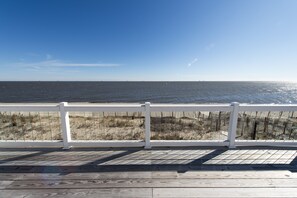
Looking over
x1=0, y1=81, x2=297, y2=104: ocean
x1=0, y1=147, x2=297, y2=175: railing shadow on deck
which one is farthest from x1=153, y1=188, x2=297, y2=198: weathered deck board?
x1=0, y1=81, x2=297, y2=104: ocean

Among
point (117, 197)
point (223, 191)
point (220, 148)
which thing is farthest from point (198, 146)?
point (117, 197)

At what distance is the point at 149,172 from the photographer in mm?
2686

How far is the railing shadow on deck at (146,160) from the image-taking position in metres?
2.79

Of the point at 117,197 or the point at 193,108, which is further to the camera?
the point at 193,108

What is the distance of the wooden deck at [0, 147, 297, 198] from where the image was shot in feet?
7.39

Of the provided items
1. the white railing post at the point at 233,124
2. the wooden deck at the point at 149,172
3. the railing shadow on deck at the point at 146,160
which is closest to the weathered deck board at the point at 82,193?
the wooden deck at the point at 149,172

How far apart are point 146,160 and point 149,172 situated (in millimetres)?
360

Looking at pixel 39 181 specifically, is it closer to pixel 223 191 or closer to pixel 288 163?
pixel 223 191

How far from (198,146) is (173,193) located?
5.10ft

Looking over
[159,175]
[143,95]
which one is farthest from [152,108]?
[143,95]

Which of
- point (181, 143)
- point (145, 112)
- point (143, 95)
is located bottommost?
point (143, 95)

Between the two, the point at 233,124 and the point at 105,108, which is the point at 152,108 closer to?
the point at 105,108

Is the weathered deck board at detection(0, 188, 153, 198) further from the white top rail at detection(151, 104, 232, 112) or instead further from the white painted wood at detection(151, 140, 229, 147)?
the white top rail at detection(151, 104, 232, 112)

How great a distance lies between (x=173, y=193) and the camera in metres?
2.21
